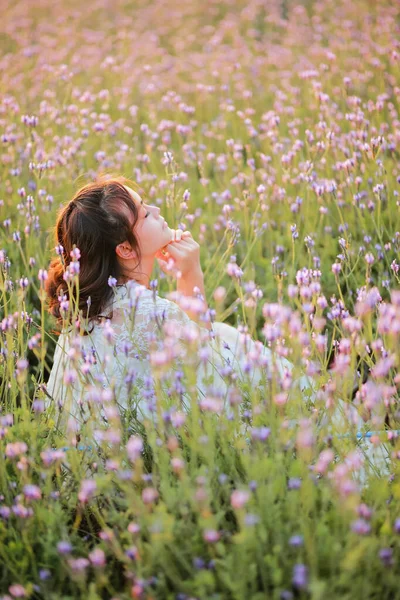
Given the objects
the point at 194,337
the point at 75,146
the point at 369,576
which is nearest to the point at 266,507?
the point at 369,576

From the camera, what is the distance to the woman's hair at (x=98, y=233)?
2.53m

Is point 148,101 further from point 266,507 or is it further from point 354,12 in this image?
point 266,507

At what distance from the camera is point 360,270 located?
3227 mm

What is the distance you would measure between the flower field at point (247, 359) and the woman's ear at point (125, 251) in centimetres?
38

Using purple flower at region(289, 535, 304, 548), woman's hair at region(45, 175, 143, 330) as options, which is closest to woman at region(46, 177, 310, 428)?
woman's hair at region(45, 175, 143, 330)

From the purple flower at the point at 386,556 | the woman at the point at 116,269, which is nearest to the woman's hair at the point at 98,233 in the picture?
the woman at the point at 116,269

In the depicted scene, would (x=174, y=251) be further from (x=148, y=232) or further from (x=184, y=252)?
(x=148, y=232)

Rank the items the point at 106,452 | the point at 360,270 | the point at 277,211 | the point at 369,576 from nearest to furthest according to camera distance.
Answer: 1. the point at 369,576
2. the point at 106,452
3. the point at 360,270
4. the point at 277,211

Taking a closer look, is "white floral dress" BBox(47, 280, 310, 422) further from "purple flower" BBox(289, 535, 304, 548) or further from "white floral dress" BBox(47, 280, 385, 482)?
"purple flower" BBox(289, 535, 304, 548)

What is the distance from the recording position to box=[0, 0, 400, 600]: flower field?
58.0 inches

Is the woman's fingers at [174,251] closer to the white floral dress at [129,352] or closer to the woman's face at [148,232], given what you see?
the woman's face at [148,232]

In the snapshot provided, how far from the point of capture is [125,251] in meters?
2.61

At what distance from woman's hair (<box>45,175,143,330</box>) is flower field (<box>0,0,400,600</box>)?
0.22 m

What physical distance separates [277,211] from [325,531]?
243 cm
